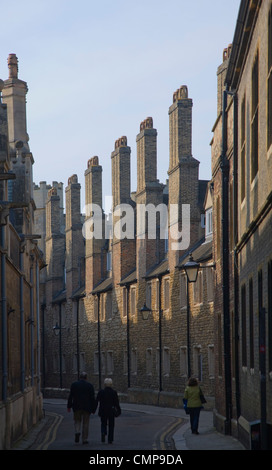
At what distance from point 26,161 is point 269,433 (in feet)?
68.7

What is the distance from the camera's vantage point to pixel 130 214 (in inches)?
2136

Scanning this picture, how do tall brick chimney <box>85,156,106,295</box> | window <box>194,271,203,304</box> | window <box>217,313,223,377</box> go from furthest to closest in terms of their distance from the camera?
tall brick chimney <box>85,156,106,295</box> < window <box>194,271,203,304</box> < window <box>217,313,223,377</box>

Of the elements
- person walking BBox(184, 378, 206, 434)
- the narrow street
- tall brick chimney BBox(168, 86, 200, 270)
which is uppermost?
tall brick chimney BBox(168, 86, 200, 270)

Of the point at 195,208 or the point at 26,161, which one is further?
the point at 195,208

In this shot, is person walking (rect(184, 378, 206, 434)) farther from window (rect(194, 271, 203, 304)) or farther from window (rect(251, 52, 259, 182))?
window (rect(194, 271, 203, 304))

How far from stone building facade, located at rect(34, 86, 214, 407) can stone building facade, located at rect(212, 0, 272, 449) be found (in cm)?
1308

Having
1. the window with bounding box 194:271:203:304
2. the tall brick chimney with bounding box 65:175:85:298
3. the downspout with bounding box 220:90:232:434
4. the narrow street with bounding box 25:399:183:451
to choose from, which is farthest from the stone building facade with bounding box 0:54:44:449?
the tall brick chimney with bounding box 65:175:85:298

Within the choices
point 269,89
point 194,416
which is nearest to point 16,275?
point 194,416

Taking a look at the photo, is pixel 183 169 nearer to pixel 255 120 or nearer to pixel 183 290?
pixel 183 290

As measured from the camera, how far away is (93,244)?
6097cm

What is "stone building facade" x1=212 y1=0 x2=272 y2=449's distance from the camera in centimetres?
→ 1466

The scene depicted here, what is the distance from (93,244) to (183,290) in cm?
1829
